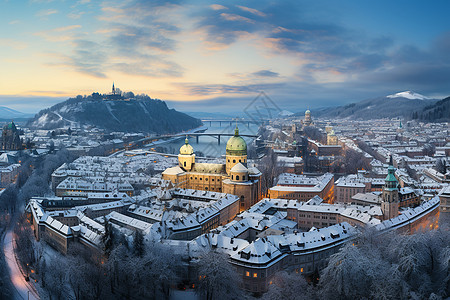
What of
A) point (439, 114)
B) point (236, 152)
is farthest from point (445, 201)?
point (439, 114)

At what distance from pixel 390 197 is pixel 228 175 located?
2311cm

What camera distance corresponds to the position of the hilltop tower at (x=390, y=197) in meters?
42.6

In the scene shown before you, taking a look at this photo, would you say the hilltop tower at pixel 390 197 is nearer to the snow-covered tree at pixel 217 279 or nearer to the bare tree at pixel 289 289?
the bare tree at pixel 289 289

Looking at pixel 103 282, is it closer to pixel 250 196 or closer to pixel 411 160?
pixel 250 196

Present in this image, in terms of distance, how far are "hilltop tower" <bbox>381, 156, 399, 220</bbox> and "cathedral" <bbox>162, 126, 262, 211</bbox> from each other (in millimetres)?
17615

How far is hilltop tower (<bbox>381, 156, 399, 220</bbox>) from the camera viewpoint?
42.6 m

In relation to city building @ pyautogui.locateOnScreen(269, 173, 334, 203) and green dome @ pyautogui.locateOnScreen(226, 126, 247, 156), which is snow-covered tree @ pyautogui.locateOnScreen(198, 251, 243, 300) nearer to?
city building @ pyautogui.locateOnScreen(269, 173, 334, 203)

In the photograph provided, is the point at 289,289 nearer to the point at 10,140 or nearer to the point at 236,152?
the point at 236,152

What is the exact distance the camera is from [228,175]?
59188 millimetres

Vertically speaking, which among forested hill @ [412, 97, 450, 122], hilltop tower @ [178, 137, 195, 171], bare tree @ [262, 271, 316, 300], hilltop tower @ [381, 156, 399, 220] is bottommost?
bare tree @ [262, 271, 316, 300]

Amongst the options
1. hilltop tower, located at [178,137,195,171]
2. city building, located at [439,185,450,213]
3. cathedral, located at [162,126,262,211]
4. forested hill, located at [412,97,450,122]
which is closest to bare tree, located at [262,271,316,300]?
cathedral, located at [162,126,262,211]

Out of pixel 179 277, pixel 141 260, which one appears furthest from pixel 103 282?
pixel 179 277

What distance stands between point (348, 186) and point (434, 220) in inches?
589

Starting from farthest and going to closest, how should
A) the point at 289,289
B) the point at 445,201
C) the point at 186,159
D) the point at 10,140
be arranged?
the point at 10,140 → the point at 186,159 → the point at 445,201 → the point at 289,289
